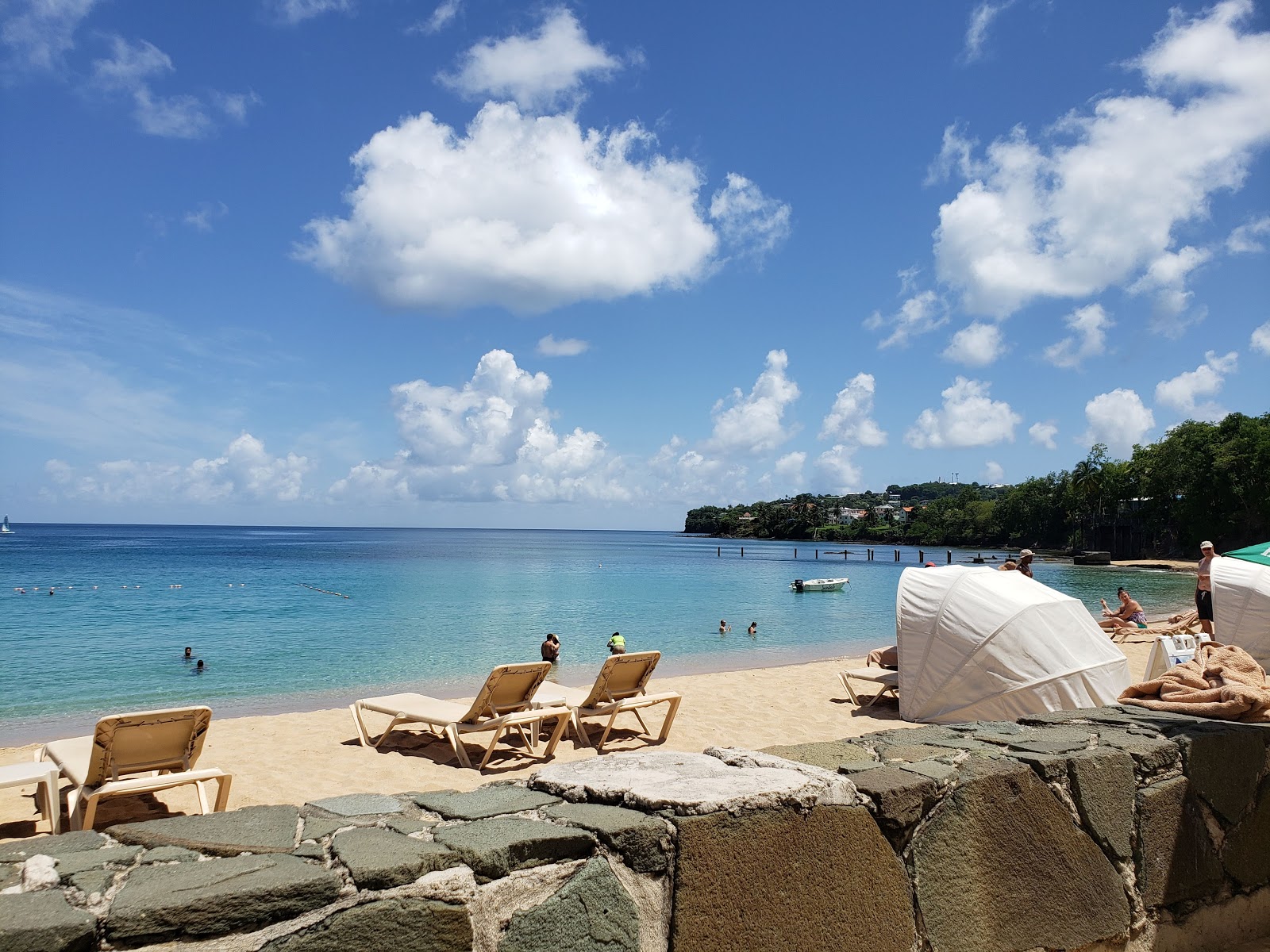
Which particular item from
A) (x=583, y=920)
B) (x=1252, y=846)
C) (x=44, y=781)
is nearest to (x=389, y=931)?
(x=583, y=920)

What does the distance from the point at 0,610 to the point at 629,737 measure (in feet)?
105

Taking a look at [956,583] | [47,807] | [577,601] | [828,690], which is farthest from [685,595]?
[47,807]

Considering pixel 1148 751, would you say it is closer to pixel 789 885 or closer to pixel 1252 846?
pixel 1252 846

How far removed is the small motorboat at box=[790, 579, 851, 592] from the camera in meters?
41.9

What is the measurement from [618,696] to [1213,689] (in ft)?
19.4

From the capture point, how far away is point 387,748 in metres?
8.52

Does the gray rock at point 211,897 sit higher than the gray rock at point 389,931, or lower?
higher

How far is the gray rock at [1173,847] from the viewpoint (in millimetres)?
2797

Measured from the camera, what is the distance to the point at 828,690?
40.5 ft

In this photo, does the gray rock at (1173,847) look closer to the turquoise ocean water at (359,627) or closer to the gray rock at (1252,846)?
the gray rock at (1252,846)

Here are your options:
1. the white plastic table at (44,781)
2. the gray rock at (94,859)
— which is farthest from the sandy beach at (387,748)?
the gray rock at (94,859)

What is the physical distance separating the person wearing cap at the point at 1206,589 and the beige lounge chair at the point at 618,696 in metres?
8.54

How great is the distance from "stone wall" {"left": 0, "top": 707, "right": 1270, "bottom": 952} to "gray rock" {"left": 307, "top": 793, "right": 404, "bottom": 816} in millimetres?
10

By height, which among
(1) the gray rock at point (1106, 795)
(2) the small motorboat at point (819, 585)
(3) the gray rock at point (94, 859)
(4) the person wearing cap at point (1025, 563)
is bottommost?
(2) the small motorboat at point (819, 585)
